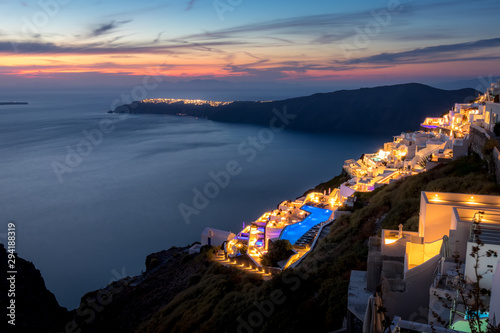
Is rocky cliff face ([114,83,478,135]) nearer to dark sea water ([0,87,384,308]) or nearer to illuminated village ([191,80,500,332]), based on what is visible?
dark sea water ([0,87,384,308])

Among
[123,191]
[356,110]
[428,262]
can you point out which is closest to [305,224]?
[428,262]

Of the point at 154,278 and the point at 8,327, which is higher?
the point at 8,327

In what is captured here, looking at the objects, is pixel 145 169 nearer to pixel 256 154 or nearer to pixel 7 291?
pixel 256 154

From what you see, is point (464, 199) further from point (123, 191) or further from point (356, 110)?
point (356, 110)

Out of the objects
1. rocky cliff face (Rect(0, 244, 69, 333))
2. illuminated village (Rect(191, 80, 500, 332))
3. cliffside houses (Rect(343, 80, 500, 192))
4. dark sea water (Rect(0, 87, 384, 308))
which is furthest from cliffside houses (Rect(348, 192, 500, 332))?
dark sea water (Rect(0, 87, 384, 308))

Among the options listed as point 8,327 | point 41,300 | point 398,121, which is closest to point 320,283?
point 8,327

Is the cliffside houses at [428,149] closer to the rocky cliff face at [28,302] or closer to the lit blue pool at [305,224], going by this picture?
the lit blue pool at [305,224]
